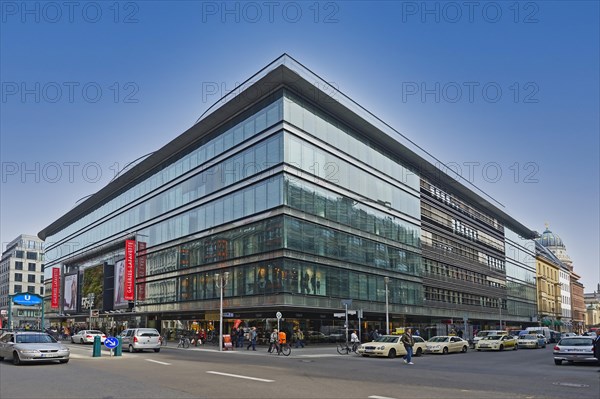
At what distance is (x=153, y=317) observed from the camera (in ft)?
214

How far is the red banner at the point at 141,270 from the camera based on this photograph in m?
66.6

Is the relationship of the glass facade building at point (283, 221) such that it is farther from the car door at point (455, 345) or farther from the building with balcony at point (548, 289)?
the building with balcony at point (548, 289)

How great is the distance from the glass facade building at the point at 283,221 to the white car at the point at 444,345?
35.9ft

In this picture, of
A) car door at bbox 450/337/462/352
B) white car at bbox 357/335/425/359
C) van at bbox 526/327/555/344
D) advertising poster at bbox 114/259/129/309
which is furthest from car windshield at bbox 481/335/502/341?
advertising poster at bbox 114/259/129/309

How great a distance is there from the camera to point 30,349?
845 inches

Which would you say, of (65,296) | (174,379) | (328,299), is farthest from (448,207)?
(174,379)

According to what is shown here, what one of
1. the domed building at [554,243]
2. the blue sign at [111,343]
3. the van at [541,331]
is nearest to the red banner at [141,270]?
the blue sign at [111,343]

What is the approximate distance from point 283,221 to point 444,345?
1488 centimetres

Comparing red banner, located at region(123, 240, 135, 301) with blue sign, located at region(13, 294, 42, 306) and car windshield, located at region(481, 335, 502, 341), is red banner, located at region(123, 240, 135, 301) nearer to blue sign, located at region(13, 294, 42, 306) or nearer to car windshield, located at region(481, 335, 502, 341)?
blue sign, located at region(13, 294, 42, 306)

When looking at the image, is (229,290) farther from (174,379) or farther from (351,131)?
(174,379)

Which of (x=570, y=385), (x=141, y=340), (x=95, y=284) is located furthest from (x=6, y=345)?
(x=95, y=284)

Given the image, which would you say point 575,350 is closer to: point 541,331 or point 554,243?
point 541,331

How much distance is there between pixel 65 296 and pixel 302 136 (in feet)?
185

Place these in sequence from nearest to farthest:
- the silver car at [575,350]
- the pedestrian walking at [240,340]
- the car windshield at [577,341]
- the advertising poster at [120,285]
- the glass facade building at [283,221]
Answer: the silver car at [575,350]
the car windshield at [577,341]
the pedestrian walking at [240,340]
the glass facade building at [283,221]
the advertising poster at [120,285]
